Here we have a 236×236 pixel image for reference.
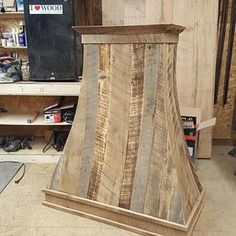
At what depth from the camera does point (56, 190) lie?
6.24ft

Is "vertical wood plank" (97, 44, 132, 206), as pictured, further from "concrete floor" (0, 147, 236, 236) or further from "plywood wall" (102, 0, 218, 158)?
"plywood wall" (102, 0, 218, 158)

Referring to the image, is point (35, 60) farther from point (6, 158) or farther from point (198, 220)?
point (198, 220)

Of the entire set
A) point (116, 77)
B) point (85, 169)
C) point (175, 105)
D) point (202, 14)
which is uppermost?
point (202, 14)

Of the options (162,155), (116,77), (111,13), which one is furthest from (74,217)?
(111,13)

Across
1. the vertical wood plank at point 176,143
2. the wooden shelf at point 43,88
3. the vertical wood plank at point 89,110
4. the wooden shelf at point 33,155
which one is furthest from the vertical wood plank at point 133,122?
the wooden shelf at point 33,155

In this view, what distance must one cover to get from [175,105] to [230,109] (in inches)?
54.0

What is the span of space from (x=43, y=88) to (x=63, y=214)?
3.28 ft

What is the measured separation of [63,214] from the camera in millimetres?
1845

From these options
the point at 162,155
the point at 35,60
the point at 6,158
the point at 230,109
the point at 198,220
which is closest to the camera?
the point at 162,155

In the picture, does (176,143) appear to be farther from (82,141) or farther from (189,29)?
(189,29)

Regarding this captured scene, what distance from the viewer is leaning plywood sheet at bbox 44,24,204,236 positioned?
1.51 m

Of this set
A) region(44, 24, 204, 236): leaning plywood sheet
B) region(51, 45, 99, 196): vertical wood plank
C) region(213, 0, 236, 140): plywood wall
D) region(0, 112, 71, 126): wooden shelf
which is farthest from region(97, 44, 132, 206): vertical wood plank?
region(213, 0, 236, 140): plywood wall

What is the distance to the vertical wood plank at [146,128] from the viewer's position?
4.90 ft

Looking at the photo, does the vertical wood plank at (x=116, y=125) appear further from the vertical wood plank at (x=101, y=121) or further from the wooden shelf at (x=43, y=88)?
the wooden shelf at (x=43, y=88)
